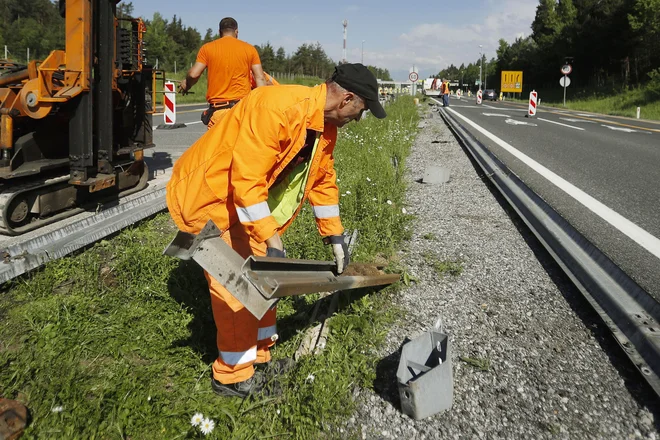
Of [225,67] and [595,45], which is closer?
[225,67]

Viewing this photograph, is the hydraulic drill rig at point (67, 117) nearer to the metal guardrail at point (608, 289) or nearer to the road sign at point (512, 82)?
the metal guardrail at point (608, 289)

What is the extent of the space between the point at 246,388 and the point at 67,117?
4.27 metres

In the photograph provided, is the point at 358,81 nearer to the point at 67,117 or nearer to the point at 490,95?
the point at 67,117

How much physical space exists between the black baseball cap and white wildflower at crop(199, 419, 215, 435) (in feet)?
5.47

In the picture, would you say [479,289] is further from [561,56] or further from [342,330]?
[561,56]

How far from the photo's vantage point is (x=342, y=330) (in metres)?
3.14

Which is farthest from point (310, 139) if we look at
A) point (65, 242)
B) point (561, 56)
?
point (561, 56)

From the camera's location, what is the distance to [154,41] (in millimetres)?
53688

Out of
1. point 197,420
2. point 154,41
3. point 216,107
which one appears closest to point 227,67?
point 216,107

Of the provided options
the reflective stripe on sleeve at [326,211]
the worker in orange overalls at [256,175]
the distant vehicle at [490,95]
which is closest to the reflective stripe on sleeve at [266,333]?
the worker in orange overalls at [256,175]

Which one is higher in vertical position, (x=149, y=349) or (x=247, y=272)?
(x=247, y=272)

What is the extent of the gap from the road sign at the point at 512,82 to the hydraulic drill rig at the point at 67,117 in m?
67.3

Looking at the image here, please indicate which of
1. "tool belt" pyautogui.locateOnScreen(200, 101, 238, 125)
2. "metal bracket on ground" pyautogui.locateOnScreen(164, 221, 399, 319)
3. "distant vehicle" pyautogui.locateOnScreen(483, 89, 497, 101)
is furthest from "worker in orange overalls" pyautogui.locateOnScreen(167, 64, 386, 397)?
"distant vehicle" pyautogui.locateOnScreen(483, 89, 497, 101)

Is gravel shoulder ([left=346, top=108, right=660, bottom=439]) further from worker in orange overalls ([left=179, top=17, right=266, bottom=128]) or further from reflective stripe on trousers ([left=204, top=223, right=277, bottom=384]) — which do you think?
worker in orange overalls ([left=179, top=17, right=266, bottom=128])
